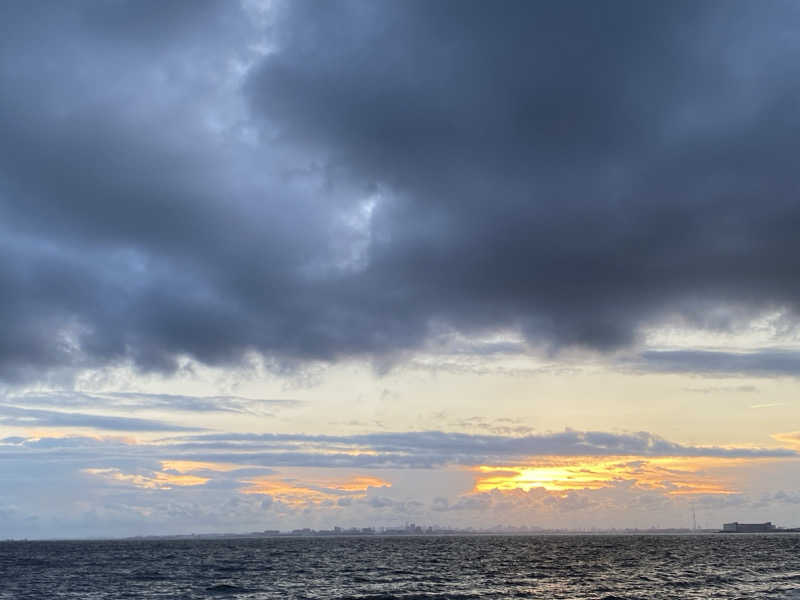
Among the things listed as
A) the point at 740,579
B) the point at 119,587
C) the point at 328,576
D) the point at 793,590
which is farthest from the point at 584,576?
the point at 119,587

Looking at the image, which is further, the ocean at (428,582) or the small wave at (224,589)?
the small wave at (224,589)

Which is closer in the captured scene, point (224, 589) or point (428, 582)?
point (224, 589)

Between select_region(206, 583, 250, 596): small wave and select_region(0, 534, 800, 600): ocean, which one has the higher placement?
select_region(206, 583, 250, 596): small wave

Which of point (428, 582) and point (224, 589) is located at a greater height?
point (224, 589)

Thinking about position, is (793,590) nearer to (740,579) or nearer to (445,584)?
(740,579)

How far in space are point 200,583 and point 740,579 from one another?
79.3 m

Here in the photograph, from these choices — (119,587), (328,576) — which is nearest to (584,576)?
(328,576)

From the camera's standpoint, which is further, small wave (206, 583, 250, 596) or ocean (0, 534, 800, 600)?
small wave (206, 583, 250, 596)

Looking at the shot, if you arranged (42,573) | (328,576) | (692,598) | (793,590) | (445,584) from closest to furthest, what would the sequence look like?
(692,598), (793,590), (445,584), (328,576), (42,573)

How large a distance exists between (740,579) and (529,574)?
104 ft

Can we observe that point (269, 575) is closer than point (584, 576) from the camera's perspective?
No

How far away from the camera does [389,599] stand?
81.2m

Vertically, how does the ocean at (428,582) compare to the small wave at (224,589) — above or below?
below

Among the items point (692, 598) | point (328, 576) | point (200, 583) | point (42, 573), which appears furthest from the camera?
point (42, 573)
